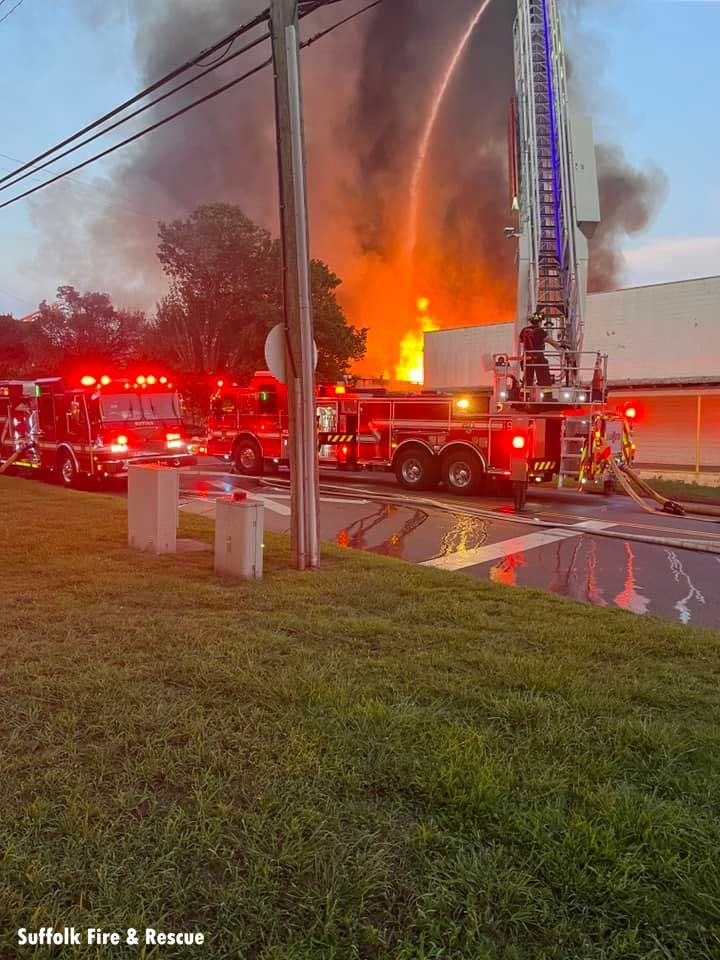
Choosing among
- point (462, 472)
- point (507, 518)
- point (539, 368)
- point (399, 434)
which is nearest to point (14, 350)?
point (399, 434)

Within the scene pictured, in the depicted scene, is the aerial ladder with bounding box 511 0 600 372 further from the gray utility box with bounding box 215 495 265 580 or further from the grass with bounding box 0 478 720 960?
the grass with bounding box 0 478 720 960

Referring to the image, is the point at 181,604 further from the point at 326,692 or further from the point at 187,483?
the point at 187,483

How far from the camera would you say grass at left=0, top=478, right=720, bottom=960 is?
219 centimetres

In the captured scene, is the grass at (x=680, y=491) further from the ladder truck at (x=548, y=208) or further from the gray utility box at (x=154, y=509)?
the gray utility box at (x=154, y=509)

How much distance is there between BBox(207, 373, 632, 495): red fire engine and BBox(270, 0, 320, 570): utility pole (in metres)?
6.44

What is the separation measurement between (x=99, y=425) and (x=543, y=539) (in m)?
9.25

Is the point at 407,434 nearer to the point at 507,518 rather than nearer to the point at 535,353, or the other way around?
the point at 535,353

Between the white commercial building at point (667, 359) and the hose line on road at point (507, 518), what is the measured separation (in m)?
11.7

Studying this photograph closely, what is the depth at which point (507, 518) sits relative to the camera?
11.6 meters

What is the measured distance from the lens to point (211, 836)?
2555 millimetres

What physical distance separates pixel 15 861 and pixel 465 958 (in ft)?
4.81

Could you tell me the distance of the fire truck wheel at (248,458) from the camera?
60.2 ft

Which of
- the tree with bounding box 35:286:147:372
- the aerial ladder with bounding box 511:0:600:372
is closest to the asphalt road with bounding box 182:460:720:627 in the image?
the aerial ladder with bounding box 511:0:600:372

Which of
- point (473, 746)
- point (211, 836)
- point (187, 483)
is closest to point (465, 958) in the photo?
point (211, 836)
